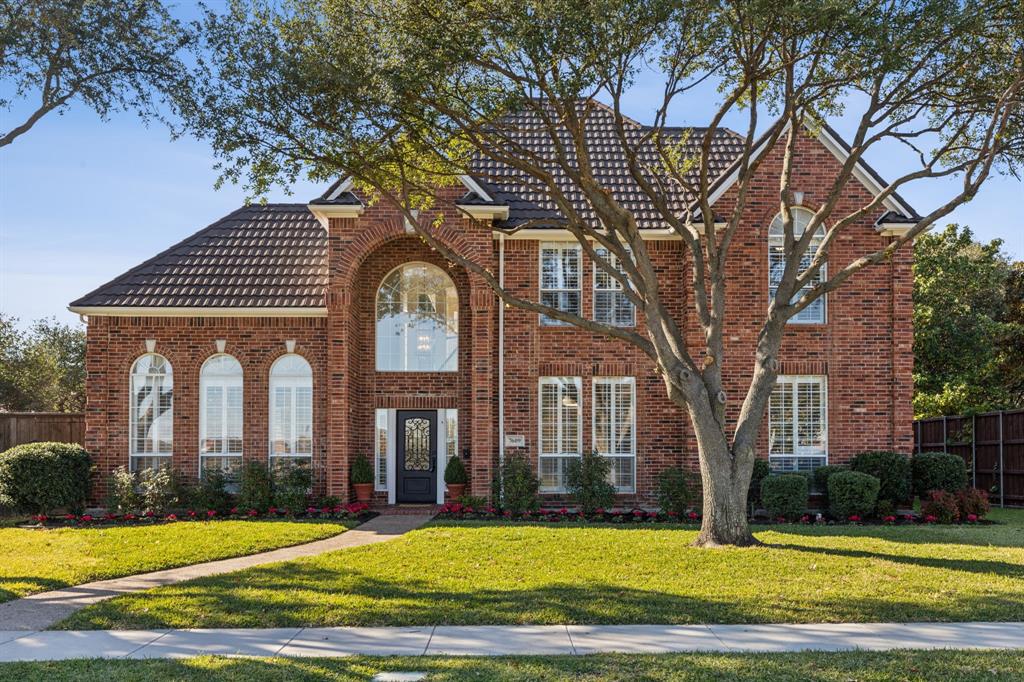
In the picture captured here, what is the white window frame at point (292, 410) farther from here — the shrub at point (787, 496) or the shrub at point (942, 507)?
the shrub at point (942, 507)

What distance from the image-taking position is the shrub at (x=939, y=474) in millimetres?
18609

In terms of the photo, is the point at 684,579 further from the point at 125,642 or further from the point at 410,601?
the point at 125,642

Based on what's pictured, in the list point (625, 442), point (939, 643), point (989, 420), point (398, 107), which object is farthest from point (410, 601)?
point (989, 420)

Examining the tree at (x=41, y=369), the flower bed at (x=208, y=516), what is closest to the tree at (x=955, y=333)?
the flower bed at (x=208, y=516)

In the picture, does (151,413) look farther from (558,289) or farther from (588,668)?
(588,668)

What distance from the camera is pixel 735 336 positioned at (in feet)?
62.3

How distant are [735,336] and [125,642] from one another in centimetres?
1381

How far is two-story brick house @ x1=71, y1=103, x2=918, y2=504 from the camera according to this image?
752 inches

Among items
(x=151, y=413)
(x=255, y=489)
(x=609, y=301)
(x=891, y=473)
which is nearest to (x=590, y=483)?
(x=609, y=301)

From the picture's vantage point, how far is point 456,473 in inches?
763

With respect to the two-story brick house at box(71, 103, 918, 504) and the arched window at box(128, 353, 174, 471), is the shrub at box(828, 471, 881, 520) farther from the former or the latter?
the arched window at box(128, 353, 174, 471)

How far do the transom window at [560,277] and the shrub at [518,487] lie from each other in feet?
10.7

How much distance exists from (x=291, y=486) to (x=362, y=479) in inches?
59.7

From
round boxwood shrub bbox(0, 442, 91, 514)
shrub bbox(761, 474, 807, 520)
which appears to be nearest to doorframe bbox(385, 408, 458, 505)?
round boxwood shrub bbox(0, 442, 91, 514)
